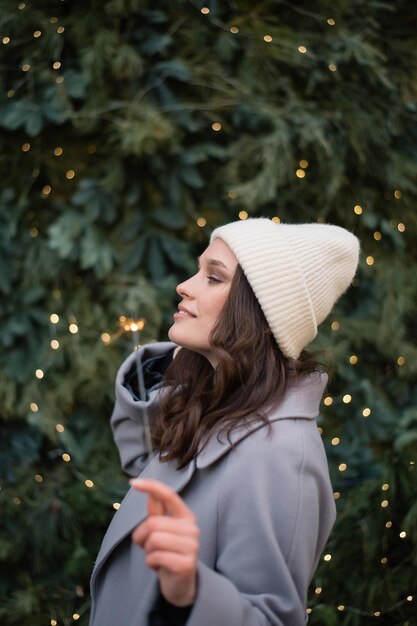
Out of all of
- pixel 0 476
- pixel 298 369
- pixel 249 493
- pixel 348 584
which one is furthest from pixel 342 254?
pixel 0 476

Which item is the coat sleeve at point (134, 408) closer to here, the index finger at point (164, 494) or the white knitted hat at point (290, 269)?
the white knitted hat at point (290, 269)

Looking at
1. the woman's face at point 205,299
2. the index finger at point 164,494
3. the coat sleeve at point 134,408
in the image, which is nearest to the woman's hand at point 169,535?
the index finger at point 164,494

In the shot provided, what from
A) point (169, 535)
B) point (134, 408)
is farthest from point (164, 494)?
point (134, 408)

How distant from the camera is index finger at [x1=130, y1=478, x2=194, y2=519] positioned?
31.9 inches

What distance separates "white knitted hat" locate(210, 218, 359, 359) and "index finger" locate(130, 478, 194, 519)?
415 millimetres

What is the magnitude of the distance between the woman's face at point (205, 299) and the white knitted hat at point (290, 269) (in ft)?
0.10

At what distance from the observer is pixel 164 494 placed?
2.72 ft

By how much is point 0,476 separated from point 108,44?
137 cm

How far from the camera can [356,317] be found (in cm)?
238

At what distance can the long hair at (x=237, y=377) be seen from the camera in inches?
46.4

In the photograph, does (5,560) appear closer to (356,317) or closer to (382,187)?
(356,317)

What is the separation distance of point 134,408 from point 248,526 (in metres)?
0.48

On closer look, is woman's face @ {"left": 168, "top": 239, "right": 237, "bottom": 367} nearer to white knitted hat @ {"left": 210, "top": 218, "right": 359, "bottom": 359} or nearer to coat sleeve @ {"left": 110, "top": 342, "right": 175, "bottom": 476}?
white knitted hat @ {"left": 210, "top": 218, "right": 359, "bottom": 359}

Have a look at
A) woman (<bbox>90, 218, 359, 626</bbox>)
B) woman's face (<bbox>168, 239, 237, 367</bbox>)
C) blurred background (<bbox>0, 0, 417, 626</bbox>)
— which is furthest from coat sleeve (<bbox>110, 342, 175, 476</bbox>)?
blurred background (<bbox>0, 0, 417, 626</bbox>)
